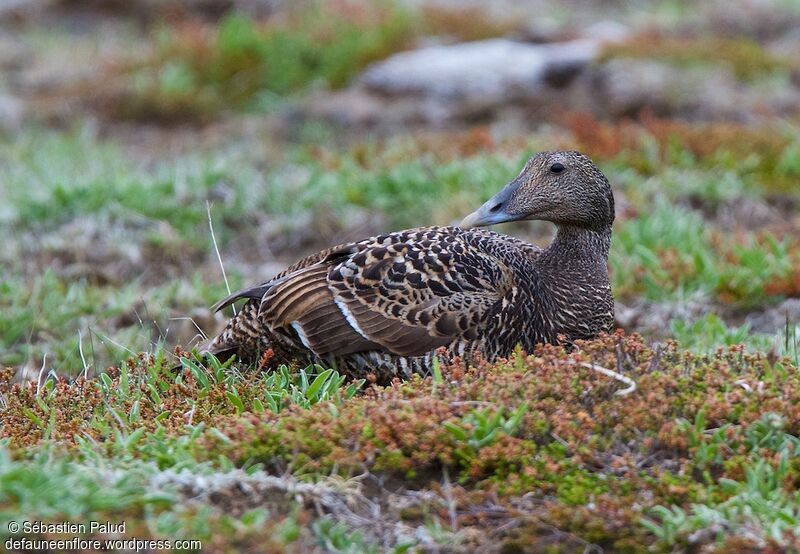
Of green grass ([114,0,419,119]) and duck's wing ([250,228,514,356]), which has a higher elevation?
green grass ([114,0,419,119])

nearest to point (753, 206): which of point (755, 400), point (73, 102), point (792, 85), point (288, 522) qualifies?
point (792, 85)

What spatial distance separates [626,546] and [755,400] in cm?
74

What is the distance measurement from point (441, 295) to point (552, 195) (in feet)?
2.57

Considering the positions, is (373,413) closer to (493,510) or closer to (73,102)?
(493,510)

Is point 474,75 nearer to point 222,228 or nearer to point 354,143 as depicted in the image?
point 354,143

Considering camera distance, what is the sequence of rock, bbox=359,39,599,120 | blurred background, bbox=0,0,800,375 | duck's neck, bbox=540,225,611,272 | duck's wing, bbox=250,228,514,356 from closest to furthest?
duck's wing, bbox=250,228,514,356, duck's neck, bbox=540,225,611,272, blurred background, bbox=0,0,800,375, rock, bbox=359,39,599,120

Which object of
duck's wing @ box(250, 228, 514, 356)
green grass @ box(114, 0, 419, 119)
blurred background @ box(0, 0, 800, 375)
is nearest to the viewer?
duck's wing @ box(250, 228, 514, 356)

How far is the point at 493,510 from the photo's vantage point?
3469 mm

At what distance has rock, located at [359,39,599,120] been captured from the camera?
10.2 m

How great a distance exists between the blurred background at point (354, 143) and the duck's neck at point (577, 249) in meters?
0.60

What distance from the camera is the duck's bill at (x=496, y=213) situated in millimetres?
5125

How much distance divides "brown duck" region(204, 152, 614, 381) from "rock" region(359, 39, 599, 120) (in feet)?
16.8

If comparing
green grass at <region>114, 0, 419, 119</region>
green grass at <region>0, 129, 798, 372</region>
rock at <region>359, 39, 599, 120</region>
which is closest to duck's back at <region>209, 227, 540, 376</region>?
green grass at <region>0, 129, 798, 372</region>

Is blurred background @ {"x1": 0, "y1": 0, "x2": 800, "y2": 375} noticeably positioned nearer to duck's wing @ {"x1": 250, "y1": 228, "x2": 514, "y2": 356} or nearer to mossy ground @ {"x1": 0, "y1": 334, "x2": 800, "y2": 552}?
duck's wing @ {"x1": 250, "y1": 228, "x2": 514, "y2": 356}
